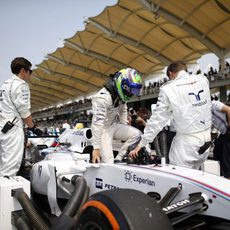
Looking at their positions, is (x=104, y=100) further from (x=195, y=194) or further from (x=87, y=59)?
(x=87, y=59)

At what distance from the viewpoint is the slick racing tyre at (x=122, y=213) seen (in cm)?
160

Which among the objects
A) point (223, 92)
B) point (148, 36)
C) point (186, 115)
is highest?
point (148, 36)

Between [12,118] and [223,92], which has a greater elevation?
[223,92]

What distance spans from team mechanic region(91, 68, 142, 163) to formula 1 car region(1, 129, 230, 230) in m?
0.28

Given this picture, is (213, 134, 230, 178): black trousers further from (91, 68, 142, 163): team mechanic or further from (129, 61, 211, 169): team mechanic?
(91, 68, 142, 163): team mechanic

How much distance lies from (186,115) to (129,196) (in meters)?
1.64

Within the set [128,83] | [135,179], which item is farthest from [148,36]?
[135,179]

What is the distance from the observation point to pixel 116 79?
11.6ft

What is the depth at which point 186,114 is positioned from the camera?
10.5 feet

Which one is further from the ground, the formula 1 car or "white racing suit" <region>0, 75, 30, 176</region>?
"white racing suit" <region>0, 75, 30, 176</region>

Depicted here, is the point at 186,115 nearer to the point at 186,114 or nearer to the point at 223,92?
the point at 186,114

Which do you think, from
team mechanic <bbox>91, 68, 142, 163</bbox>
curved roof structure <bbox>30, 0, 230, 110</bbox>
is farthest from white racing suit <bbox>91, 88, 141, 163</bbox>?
curved roof structure <bbox>30, 0, 230, 110</bbox>

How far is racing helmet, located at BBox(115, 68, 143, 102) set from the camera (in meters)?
3.44

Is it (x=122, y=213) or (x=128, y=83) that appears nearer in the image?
(x=122, y=213)
